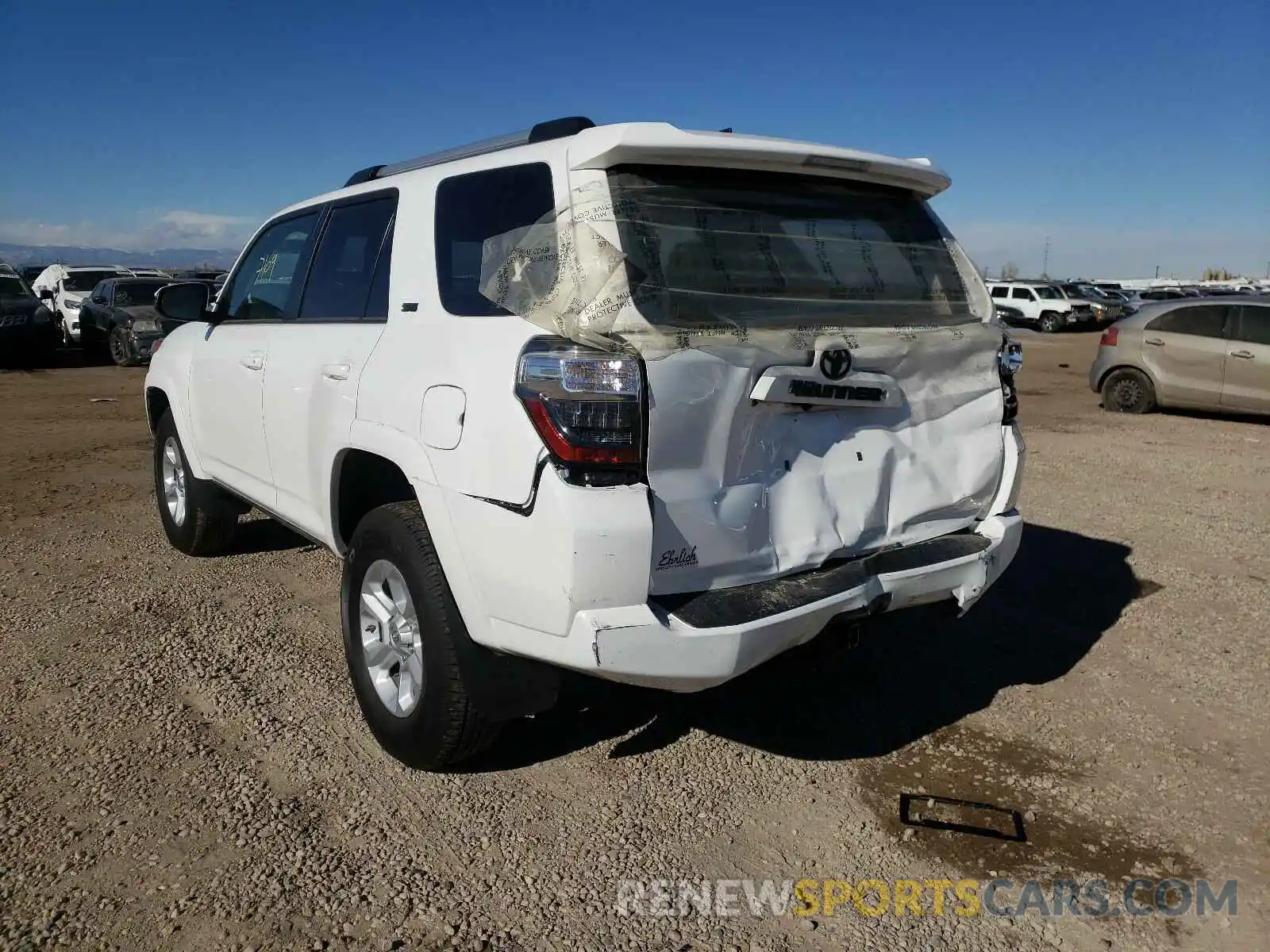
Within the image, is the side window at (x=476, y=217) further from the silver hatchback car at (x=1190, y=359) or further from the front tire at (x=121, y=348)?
the front tire at (x=121, y=348)

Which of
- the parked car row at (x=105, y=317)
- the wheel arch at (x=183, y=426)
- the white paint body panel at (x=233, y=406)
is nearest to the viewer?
the white paint body panel at (x=233, y=406)

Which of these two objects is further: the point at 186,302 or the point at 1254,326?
the point at 1254,326

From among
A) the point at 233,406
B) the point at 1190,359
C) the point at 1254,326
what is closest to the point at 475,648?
the point at 233,406

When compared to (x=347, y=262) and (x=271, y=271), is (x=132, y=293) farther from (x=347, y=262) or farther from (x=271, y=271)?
(x=347, y=262)

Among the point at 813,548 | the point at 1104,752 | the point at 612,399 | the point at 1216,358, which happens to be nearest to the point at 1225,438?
the point at 1216,358

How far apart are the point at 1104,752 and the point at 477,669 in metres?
2.33

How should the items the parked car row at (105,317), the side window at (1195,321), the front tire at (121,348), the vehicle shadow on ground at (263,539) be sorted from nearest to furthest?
Answer: the vehicle shadow on ground at (263,539) < the side window at (1195,321) < the parked car row at (105,317) < the front tire at (121,348)

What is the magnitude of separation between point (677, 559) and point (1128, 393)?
39.7 feet

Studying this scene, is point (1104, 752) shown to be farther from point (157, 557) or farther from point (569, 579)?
point (157, 557)

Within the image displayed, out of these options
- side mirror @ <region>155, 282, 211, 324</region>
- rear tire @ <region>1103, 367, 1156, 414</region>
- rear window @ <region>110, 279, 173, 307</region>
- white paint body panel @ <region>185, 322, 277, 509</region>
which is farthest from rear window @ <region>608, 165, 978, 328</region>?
rear window @ <region>110, 279, 173, 307</region>

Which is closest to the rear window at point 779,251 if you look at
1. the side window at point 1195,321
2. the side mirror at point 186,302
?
the side mirror at point 186,302

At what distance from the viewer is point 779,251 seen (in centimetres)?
317

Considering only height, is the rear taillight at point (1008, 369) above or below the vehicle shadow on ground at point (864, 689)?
above

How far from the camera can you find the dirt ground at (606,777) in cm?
265
